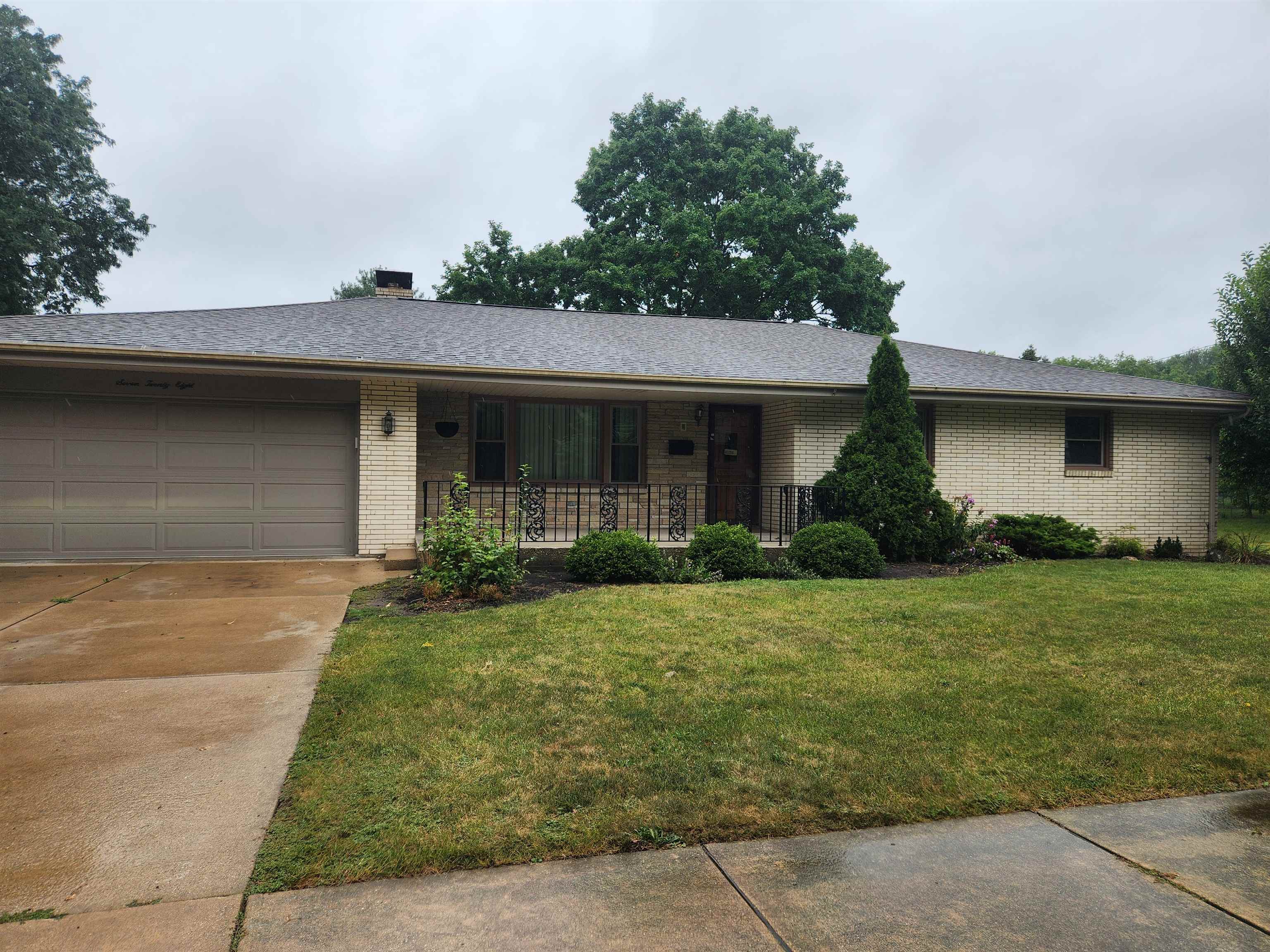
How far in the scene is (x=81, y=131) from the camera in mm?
25281

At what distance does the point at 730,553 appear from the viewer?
8.84 m

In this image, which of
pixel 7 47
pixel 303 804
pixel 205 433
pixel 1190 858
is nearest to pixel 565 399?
pixel 205 433

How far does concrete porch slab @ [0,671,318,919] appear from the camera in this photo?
7.86 ft

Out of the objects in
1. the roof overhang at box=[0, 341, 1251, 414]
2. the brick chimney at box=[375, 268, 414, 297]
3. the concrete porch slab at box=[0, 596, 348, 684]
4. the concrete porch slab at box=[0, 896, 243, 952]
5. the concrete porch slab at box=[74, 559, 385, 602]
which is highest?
the brick chimney at box=[375, 268, 414, 297]

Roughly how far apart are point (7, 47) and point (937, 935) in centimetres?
3248

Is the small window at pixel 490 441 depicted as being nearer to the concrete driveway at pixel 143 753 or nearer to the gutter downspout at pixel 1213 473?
the concrete driveway at pixel 143 753

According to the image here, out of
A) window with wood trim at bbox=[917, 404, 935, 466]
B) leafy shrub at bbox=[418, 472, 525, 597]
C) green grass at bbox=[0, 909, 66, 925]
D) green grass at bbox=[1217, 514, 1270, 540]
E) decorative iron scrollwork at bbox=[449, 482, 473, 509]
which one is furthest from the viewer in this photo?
green grass at bbox=[1217, 514, 1270, 540]

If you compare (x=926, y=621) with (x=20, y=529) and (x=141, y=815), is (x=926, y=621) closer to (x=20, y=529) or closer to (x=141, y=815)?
(x=141, y=815)

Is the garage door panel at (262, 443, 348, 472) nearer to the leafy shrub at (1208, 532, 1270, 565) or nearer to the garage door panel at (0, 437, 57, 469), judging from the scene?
the garage door panel at (0, 437, 57, 469)

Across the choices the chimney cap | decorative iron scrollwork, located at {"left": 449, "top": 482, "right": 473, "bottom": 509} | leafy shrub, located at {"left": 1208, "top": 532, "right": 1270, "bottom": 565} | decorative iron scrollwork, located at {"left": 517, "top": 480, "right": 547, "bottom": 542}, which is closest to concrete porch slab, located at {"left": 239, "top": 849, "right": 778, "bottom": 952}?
decorative iron scrollwork, located at {"left": 449, "top": 482, "right": 473, "bottom": 509}

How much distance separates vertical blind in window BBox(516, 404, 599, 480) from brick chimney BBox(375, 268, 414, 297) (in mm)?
4943

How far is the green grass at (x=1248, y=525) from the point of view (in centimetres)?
1752

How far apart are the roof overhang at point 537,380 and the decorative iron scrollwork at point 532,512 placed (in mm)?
1459

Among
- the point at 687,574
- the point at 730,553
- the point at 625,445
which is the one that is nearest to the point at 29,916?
the point at 687,574
